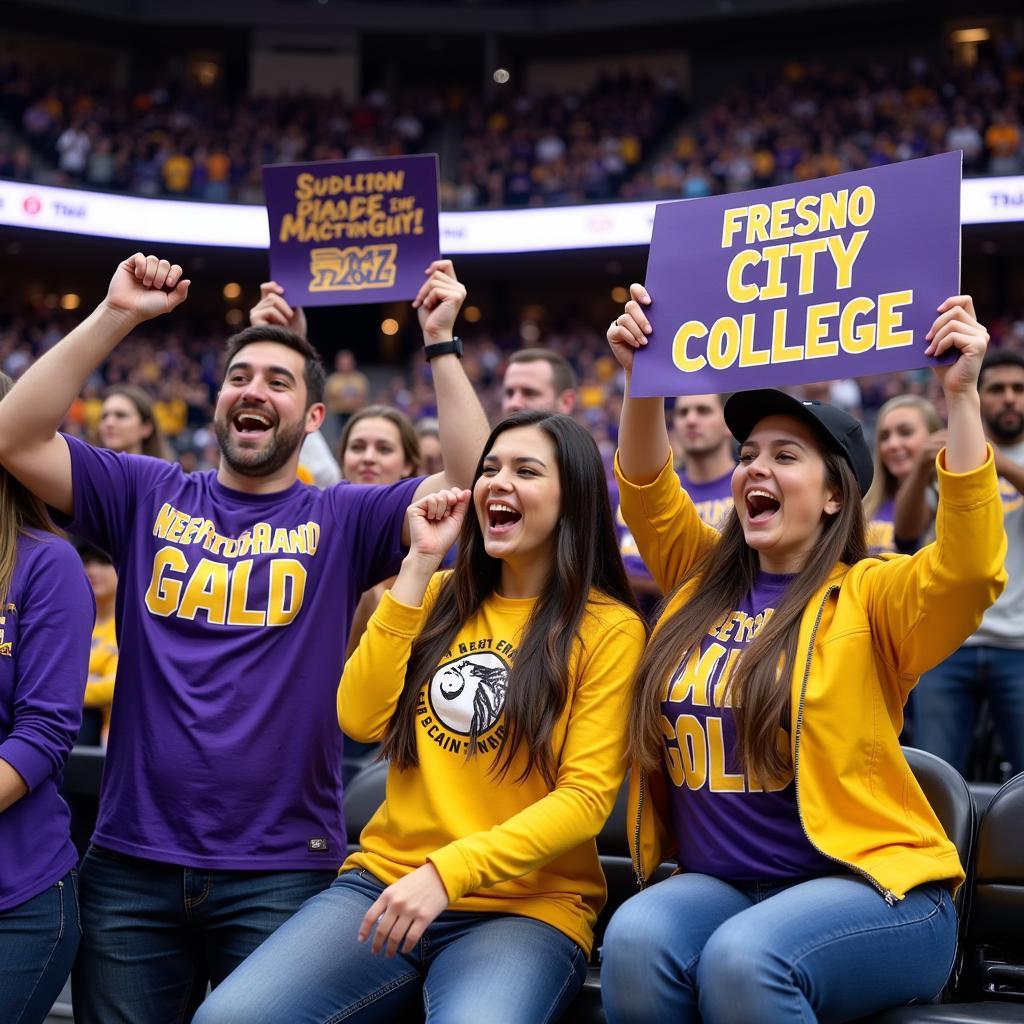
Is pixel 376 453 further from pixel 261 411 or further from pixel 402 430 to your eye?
pixel 261 411

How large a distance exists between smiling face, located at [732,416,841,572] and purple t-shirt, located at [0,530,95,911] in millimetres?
1370

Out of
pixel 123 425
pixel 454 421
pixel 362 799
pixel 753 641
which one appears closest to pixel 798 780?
pixel 753 641

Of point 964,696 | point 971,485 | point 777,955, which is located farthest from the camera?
point 964,696

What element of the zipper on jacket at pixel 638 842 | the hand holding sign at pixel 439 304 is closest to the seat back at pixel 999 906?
the zipper on jacket at pixel 638 842

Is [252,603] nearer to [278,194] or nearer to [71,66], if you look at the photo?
[278,194]

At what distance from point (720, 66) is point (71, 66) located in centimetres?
1202

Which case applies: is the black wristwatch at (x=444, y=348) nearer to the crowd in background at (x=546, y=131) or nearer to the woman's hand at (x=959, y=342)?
the woman's hand at (x=959, y=342)

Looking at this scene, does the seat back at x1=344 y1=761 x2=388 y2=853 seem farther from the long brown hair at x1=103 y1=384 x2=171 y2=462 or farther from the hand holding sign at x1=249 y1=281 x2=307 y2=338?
the long brown hair at x1=103 y1=384 x2=171 y2=462

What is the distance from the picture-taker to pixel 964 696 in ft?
13.6

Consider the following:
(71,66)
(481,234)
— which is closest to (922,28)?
(481,234)

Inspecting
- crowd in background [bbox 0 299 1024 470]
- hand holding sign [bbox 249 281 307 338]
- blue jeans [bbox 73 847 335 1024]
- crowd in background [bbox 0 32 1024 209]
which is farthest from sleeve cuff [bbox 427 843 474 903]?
crowd in background [bbox 0 32 1024 209]

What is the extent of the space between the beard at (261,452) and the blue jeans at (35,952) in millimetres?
945

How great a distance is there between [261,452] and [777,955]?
153 centimetres

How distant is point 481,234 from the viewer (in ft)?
66.2
